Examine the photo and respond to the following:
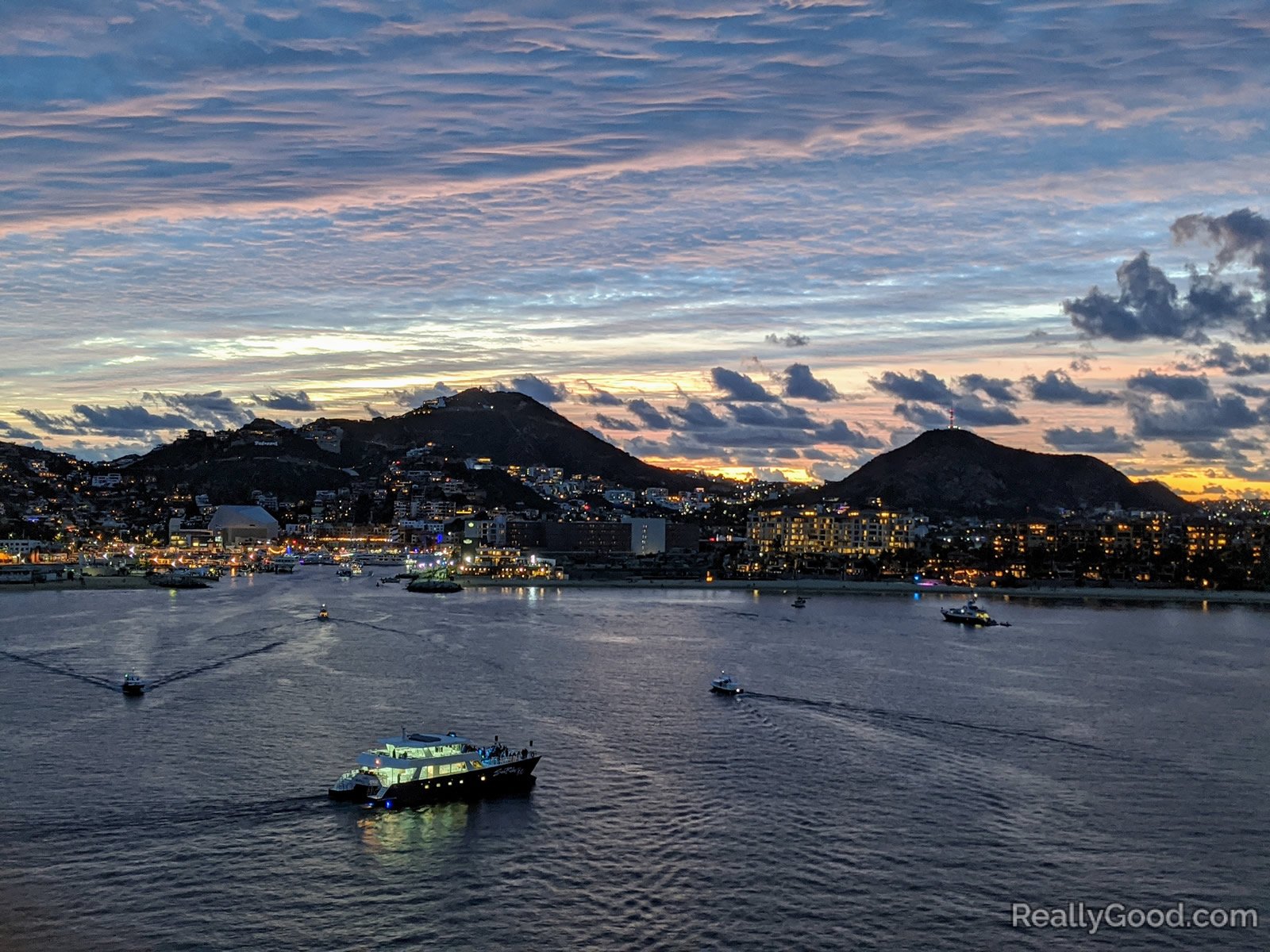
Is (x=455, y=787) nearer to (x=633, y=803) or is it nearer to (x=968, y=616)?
(x=633, y=803)

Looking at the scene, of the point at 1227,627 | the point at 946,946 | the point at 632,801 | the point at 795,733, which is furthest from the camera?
the point at 1227,627

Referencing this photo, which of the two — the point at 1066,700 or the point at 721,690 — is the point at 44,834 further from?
the point at 1066,700

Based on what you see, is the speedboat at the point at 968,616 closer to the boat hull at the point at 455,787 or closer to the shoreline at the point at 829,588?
the shoreline at the point at 829,588

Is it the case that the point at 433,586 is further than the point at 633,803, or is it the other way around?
the point at 433,586

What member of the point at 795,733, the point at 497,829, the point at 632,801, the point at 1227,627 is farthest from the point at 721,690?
the point at 1227,627

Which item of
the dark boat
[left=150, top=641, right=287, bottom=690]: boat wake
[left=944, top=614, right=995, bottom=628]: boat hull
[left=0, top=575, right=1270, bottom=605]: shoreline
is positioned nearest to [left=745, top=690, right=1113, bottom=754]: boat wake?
[left=150, top=641, right=287, bottom=690]: boat wake

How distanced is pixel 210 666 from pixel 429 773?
16.3m

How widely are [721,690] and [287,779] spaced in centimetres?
1280

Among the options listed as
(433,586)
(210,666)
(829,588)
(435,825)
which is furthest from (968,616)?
(435,825)

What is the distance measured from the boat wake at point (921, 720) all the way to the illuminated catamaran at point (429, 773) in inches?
381

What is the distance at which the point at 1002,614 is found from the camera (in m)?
60.2

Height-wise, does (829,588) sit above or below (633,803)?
below

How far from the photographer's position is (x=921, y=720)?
26.0m

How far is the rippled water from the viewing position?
14148 millimetres
